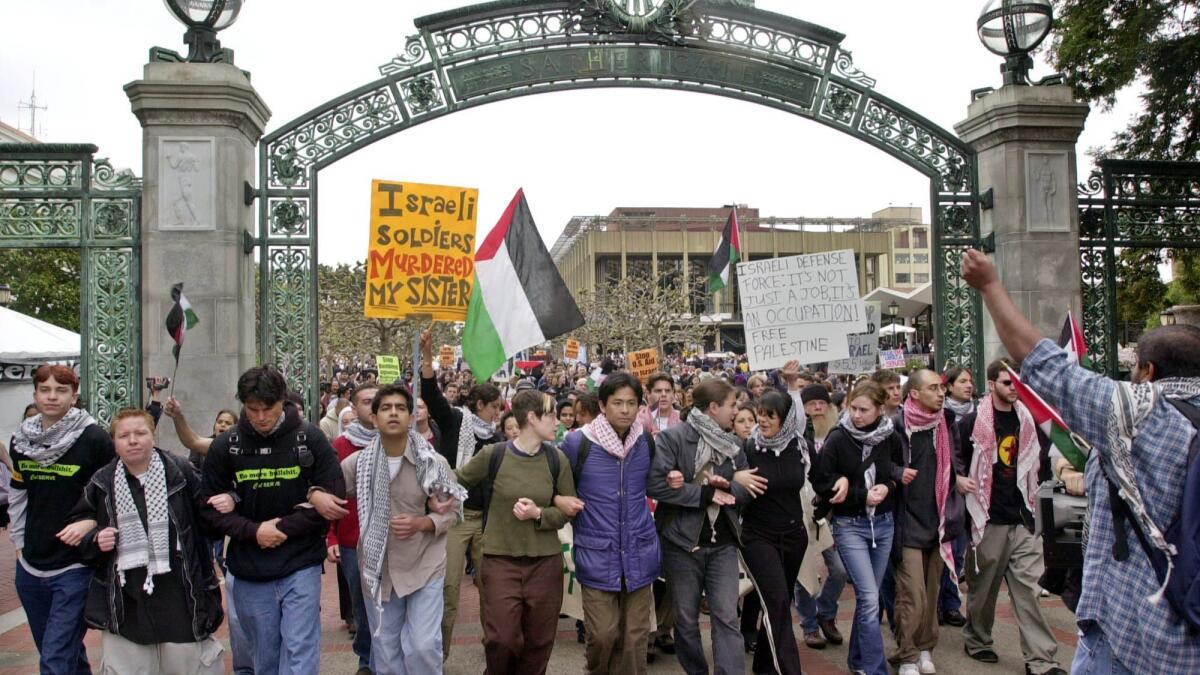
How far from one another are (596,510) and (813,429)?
8.69 feet

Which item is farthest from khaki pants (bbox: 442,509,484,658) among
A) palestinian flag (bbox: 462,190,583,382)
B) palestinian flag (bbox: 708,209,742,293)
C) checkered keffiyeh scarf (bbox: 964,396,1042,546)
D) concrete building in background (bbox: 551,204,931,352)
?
concrete building in background (bbox: 551,204,931,352)

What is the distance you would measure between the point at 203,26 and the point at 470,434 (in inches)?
217

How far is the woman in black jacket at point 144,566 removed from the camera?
16.2 ft

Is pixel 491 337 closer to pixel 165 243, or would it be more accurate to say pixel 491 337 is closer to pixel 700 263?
pixel 165 243

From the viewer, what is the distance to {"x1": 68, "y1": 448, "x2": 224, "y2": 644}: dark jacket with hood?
4953 mm

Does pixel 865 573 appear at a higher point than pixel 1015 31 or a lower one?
lower

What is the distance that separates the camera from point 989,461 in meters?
6.66

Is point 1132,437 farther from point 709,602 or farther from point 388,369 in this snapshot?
point 388,369

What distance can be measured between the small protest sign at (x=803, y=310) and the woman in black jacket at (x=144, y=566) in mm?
5201

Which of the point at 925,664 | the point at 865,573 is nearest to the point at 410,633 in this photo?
the point at 865,573

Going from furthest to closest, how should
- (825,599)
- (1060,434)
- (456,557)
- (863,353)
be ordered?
1. (863,353)
2. (825,599)
3. (456,557)
4. (1060,434)

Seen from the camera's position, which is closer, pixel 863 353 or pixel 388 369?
pixel 863 353

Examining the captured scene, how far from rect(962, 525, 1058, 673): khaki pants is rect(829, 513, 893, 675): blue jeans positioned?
80 cm

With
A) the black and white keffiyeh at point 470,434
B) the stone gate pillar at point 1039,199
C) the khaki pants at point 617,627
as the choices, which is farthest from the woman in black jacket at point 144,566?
the stone gate pillar at point 1039,199
